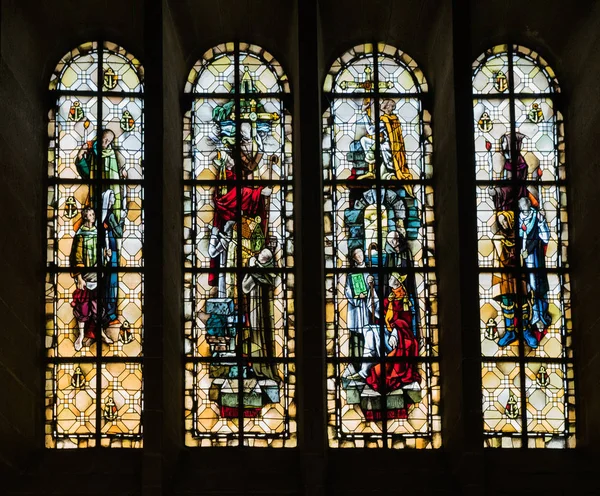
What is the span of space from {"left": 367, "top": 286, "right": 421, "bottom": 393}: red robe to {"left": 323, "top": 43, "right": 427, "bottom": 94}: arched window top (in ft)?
7.31

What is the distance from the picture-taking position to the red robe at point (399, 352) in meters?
15.7

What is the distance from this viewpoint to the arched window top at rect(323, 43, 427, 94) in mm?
16703

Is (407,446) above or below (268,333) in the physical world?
below

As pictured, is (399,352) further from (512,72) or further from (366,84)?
(512,72)

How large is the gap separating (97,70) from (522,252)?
15.8 ft

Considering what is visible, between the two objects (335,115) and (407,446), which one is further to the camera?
(335,115)

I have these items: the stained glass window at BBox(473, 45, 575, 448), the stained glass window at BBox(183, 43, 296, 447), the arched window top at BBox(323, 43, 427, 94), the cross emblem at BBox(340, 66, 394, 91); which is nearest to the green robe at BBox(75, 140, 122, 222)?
the stained glass window at BBox(183, 43, 296, 447)

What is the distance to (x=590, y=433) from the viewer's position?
50.4 ft

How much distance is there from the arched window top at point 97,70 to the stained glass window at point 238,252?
0.62 meters

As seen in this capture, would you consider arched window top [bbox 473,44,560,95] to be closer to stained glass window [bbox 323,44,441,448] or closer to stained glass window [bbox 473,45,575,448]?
stained glass window [bbox 473,45,575,448]
